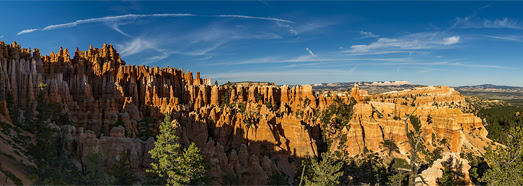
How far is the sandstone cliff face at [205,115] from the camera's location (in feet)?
145

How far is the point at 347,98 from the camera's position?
9681 cm

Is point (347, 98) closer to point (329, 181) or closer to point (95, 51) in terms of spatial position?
point (329, 181)

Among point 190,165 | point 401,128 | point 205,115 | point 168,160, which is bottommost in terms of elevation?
point 401,128

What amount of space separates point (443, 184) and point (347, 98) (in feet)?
167

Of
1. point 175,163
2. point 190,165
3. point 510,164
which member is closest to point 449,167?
point 510,164

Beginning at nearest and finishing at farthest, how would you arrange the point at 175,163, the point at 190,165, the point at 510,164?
the point at 190,165
the point at 175,163
the point at 510,164

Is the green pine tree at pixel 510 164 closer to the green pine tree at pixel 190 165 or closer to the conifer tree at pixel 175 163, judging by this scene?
the green pine tree at pixel 190 165

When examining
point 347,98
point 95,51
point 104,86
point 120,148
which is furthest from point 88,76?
point 347,98

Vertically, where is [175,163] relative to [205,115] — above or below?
above

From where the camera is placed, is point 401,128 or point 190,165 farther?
point 401,128

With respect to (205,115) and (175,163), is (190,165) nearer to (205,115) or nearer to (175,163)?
(175,163)

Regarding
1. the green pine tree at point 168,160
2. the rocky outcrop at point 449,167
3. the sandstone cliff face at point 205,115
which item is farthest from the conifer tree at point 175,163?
the rocky outcrop at point 449,167

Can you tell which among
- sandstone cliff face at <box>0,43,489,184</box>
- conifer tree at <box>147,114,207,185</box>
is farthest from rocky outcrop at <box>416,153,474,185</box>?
conifer tree at <box>147,114,207,185</box>

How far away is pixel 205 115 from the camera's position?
228ft
